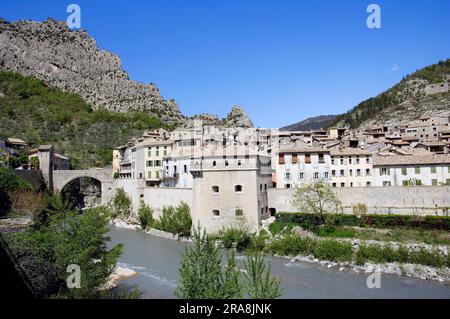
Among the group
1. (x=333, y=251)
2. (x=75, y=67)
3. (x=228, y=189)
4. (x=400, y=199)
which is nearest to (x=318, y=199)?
(x=333, y=251)

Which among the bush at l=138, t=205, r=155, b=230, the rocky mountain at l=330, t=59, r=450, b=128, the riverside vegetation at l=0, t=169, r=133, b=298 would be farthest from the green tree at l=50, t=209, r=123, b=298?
the rocky mountain at l=330, t=59, r=450, b=128

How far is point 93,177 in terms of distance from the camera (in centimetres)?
4566

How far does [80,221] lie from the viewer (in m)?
16.1

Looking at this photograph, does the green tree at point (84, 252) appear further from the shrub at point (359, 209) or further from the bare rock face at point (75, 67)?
the bare rock face at point (75, 67)

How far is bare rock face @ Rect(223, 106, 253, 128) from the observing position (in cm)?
8469

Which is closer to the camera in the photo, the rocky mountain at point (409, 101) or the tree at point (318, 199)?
the tree at point (318, 199)

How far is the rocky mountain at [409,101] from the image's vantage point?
89.7m

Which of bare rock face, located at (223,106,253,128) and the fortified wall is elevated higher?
bare rock face, located at (223,106,253,128)

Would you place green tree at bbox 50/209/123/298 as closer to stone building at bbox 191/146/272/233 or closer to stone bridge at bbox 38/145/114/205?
stone building at bbox 191/146/272/233

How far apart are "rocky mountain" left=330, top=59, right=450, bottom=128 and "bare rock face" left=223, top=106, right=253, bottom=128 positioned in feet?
107

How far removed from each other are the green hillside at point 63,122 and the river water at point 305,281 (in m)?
40.2

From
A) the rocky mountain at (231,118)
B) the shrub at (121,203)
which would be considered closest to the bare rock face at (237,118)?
the rocky mountain at (231,118)
